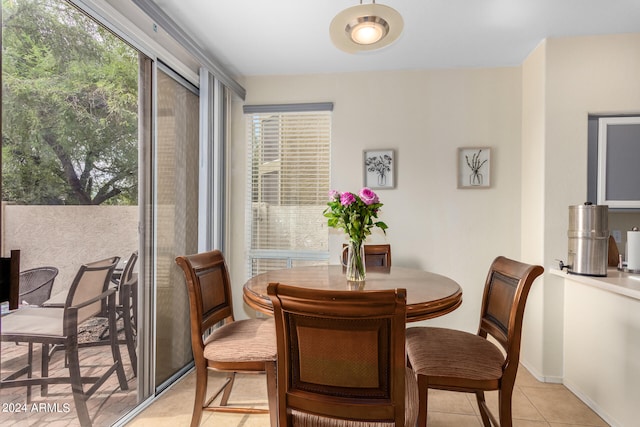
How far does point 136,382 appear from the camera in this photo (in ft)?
7.10

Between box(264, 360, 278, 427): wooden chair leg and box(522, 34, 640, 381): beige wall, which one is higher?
box(522, 34, 640, 381): beige wall

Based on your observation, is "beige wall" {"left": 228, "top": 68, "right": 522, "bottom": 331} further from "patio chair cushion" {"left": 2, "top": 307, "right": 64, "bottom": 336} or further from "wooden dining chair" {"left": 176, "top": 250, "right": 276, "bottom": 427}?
"patio chair cushion" {"left": 2, "top": 307, "right": 64, "bottom": 336}

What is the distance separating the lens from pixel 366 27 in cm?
158

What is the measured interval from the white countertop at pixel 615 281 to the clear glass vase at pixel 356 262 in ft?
4.73

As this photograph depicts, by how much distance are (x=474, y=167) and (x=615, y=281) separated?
1.33 metres

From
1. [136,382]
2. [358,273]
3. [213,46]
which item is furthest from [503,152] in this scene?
[136,382]

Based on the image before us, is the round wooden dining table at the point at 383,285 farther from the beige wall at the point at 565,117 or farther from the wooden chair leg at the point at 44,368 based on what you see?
the beige wall at the point at 565,117

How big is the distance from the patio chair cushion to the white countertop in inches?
115

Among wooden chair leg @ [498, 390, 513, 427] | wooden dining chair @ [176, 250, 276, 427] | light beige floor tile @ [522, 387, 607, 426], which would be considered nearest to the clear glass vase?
wooden dining chair @ [176, 250, 276, 427]

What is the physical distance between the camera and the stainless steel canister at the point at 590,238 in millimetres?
2125

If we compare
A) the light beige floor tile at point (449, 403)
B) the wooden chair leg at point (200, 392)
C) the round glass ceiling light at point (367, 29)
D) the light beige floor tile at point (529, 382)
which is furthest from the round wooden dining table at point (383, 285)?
the light beige floor tile at point (529, 382)

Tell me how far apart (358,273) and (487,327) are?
29.9 inches

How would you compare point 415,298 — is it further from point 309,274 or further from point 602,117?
point 602,117

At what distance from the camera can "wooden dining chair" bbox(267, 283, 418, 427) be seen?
1.03m
